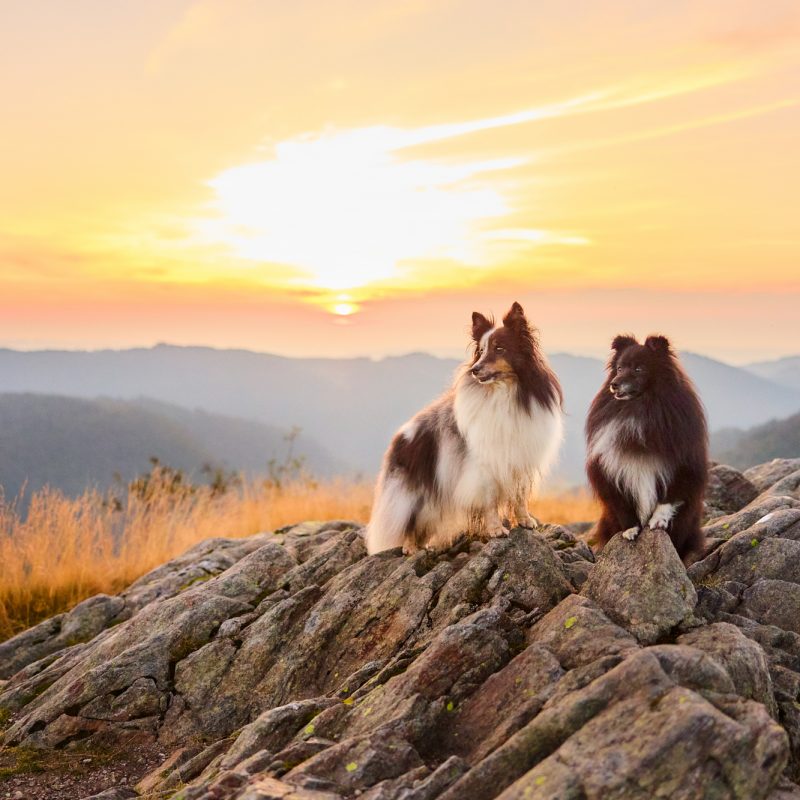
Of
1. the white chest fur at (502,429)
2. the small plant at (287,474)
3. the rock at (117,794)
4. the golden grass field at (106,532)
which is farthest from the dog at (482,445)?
the small plant at (287,474)

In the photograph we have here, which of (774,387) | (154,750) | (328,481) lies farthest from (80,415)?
(774,387)

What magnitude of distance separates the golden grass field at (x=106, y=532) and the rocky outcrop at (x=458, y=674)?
251 centimetres

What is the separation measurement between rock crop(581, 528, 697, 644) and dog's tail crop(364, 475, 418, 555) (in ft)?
6.66

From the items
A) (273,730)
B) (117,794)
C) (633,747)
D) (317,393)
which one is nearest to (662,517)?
(633,747)

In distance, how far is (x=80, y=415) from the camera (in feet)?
359

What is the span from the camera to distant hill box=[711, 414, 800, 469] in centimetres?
5647

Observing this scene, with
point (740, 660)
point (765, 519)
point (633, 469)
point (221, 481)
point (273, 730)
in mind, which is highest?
point (633, 469)

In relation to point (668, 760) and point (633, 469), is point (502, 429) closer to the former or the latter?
point (633, 469)

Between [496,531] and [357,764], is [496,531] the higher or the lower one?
the higher one

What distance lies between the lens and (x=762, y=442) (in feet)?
208

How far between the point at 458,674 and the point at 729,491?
6754 mm

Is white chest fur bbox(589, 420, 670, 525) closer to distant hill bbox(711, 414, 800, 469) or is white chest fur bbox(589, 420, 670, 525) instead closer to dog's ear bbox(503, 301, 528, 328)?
dog's ear bbox(503, 301, 528, 328)

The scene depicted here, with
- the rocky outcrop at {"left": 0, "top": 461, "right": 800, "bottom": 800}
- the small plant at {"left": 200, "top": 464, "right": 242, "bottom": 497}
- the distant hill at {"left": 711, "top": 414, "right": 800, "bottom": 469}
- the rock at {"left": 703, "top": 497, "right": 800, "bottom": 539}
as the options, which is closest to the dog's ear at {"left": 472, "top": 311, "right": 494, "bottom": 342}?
the rocky outcrop at {"left": 0, "top": 461, "right": 800, "bottom": 800}

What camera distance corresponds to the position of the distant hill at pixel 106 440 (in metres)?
90.0
